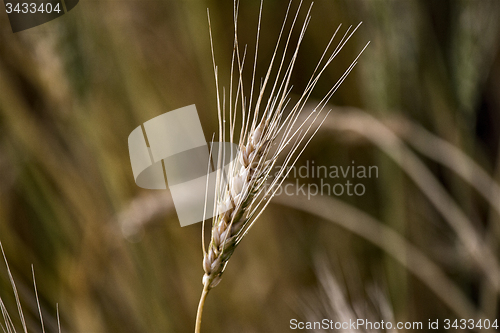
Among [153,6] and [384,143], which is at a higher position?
[153,6]

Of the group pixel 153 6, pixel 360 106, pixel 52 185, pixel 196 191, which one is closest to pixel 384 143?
pixel 360 106

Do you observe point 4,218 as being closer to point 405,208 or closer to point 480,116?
point 405,208

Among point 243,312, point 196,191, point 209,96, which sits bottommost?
point 243,312

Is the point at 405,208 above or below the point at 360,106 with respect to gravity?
below

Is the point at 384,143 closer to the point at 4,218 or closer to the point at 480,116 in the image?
the point at 480,116

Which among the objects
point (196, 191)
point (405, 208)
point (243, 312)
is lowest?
point (243, 312)

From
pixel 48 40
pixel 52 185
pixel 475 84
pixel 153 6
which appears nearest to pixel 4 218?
pixel 52 185
